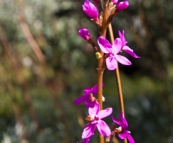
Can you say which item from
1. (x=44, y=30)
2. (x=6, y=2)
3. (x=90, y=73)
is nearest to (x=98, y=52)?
(x=44, y=30)

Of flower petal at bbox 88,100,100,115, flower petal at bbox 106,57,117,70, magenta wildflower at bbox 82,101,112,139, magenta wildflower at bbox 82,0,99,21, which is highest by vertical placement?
magenta wildflower at bbox 82,0,99,21

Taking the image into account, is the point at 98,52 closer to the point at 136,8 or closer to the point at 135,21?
the point at 136,8

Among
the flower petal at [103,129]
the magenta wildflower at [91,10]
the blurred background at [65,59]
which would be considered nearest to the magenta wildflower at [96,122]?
the flower petal at [103,129]

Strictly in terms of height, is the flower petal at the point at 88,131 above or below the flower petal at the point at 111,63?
below

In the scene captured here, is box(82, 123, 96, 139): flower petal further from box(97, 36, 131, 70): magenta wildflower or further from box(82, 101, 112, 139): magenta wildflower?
box(97, 36, 131, 70): magenta wildflower

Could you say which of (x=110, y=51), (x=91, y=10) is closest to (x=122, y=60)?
(x=110, y=51)

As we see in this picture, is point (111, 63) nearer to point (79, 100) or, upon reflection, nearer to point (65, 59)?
point (79, 100)

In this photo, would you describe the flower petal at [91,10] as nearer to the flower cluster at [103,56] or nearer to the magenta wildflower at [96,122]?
the flower cluster at [103,56]

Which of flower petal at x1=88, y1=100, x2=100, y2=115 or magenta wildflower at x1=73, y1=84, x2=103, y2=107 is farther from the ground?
magenta wildflower at x1=73, y1=84, x2=103, y2=107

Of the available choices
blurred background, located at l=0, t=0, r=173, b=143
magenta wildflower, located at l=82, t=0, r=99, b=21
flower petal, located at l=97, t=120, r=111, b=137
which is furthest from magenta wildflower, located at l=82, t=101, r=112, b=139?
blurred background, located at l=0, t=0, r=173, b=143
